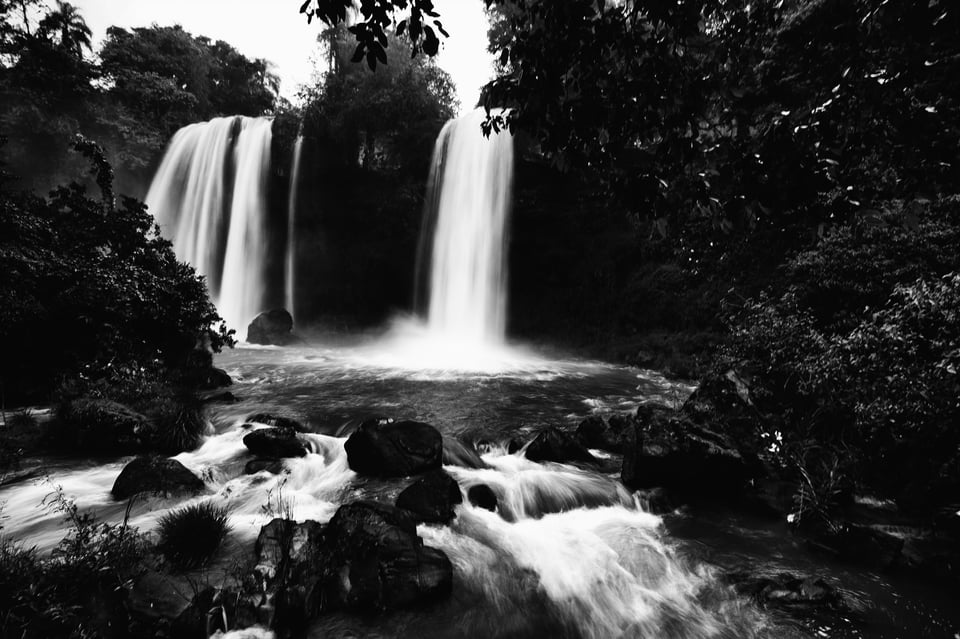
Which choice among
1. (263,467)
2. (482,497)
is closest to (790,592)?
(482,497)

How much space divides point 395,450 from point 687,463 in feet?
13.9

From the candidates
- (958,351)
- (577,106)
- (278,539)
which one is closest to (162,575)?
(278,539)

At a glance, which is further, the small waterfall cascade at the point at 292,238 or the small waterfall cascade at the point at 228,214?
the small waterfall cascade at the point at 228,214

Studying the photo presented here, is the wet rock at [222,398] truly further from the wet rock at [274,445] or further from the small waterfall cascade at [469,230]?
the small waterfall cascade at [469,230]

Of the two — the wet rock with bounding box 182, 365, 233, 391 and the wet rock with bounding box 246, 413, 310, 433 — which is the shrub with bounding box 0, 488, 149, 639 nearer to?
the wet rock with bounding box 246, 413, 310, 433

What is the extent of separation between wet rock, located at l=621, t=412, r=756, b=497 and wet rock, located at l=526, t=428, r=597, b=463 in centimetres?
94

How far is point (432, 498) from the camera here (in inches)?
203

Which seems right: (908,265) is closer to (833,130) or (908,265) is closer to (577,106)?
(833,130)

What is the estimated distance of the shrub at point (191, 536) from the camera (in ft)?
12.6

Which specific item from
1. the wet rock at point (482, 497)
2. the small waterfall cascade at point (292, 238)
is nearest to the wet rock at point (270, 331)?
the small waterfall cascade at point (292, 238)

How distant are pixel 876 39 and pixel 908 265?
747 cm

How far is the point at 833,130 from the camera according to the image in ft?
8.85

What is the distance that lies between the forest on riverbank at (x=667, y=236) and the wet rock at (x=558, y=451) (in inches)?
51.4

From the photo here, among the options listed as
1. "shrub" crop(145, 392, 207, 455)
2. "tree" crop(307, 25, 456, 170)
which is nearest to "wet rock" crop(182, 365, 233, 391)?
"shrub" crop(145, 392, 207, 455)
